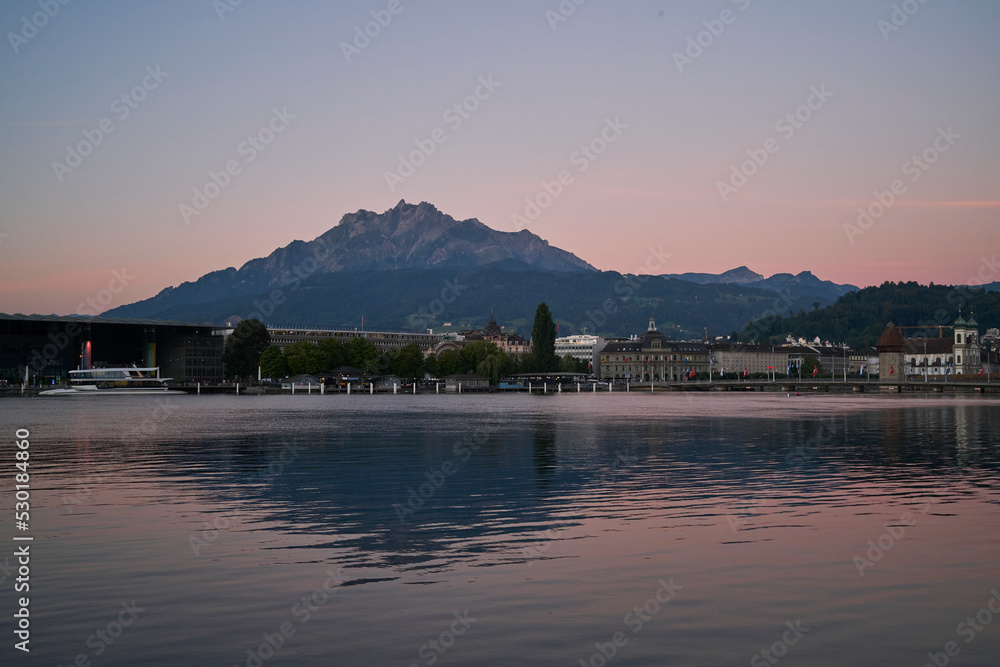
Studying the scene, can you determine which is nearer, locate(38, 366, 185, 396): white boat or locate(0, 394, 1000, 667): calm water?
locate(0, 394, 1000, 667): calm water

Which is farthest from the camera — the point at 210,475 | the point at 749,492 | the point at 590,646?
the point at 210,475

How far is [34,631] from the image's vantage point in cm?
1256

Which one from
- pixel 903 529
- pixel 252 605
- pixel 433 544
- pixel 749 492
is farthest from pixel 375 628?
pixel 749 492

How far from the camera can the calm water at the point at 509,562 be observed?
1226cm

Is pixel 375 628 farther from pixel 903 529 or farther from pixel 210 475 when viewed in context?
pixel 210 475

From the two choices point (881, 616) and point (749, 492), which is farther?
point (749, 492)

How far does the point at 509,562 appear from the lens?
679 inches

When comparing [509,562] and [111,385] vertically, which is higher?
[111,385]

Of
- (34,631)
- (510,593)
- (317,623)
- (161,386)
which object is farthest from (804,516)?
(161,386)

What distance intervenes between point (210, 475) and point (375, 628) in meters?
21.1

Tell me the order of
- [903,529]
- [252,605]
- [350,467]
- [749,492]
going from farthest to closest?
[350,467] < [749,492] < [903,529] < [252,605]

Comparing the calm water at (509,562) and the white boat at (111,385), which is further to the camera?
the white boat at (111,385)

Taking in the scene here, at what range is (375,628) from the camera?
506 inches

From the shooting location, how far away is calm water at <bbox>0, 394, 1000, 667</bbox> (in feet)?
40.2
